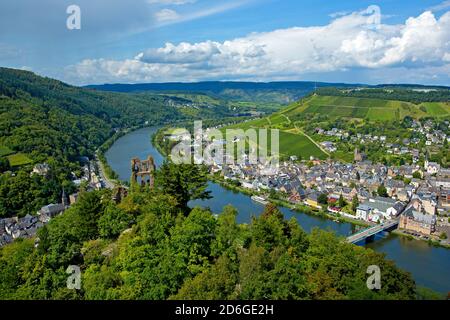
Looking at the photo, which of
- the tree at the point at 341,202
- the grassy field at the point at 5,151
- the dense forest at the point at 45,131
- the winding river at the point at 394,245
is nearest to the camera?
the winding river at the point at 394,245

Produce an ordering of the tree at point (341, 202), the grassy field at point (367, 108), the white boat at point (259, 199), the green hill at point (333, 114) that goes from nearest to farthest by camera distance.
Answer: the tree at point (341, 202)
the white boat at point (259, 199)
the green hill at point (333, 114)
the grassy field at point (367, 108)

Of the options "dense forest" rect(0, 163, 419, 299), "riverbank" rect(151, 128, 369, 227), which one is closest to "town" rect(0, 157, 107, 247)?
"riverbank" rect(151, 128, 369, 227)

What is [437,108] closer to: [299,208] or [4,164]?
[299,208]

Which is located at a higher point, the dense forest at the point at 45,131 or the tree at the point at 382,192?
the dense forest at the point at 45,131

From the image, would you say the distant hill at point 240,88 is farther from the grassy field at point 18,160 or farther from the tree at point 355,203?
the tree at point 355,203

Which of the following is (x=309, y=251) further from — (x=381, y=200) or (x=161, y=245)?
(x=381, y=200)

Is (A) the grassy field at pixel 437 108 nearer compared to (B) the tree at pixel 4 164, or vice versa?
(B) the tree at pixel 4 164

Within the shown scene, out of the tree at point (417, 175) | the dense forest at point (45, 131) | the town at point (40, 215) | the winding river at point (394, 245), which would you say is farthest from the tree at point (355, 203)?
the dense forest at point (45, 131)
